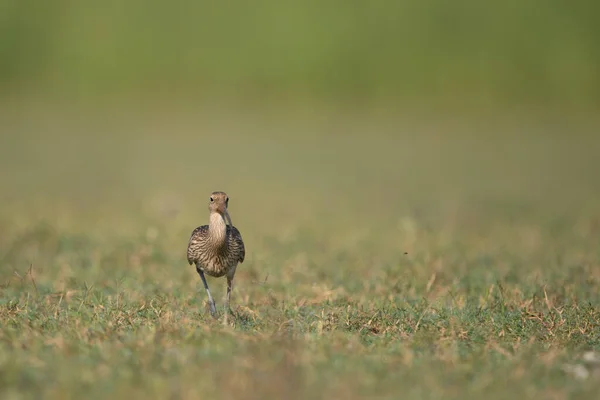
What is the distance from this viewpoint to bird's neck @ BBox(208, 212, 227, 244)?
7211 mm

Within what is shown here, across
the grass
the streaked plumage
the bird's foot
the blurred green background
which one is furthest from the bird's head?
the blurred green background

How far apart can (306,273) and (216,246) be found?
1.71m

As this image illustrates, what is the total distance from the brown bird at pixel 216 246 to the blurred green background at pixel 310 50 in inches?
817

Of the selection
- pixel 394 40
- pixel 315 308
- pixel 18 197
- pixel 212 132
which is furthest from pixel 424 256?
pixel 394 40

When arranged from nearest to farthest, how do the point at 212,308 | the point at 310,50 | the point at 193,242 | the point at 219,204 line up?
the point at 212,308 → the point at 219,204 → the point at 193,242 → the point at 310,50

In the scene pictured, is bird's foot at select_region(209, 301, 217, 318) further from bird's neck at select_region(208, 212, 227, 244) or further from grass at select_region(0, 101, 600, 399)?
bird's neck at select_region(208, 212, 227, 244)

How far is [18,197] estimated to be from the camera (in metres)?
14.4

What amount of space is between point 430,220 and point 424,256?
10.3 feet

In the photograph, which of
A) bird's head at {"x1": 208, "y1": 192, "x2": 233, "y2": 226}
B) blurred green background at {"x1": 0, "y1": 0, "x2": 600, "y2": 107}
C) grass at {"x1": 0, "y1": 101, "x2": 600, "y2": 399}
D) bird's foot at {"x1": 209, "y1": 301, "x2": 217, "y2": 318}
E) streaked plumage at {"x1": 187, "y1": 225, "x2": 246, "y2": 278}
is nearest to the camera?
grass at {"x1": 0, "y1": 101, "x2": 600, "y2": 399}

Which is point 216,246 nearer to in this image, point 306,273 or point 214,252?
point 214,252

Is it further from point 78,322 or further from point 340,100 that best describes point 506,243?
point 340,100

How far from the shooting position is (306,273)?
8.83 m

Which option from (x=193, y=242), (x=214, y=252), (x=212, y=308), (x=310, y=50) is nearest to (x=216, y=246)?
(x=214, y=252)

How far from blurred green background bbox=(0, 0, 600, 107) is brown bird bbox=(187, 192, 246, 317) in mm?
20741
